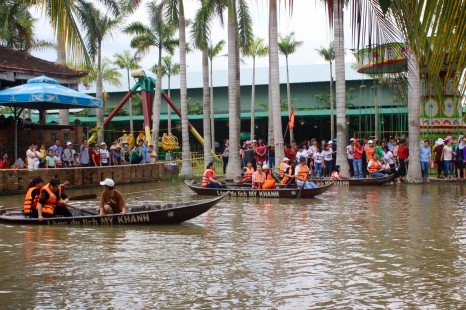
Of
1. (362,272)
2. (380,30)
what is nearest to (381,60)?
(380,30)

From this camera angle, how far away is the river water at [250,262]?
8922mm

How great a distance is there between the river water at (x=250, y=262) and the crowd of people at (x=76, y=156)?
9.17m

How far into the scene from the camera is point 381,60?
19.1 ft

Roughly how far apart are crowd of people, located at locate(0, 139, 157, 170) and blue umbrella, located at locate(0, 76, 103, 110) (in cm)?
160

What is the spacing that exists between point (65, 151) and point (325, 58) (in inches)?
1213

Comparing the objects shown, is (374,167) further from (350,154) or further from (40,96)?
(40,96)

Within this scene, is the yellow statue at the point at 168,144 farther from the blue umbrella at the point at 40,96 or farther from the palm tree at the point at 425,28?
the palm tree at the point at 425,28

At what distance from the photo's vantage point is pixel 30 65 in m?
29.3

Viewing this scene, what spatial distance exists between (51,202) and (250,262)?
600cm

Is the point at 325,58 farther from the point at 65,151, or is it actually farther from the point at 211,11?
the point at 65,151

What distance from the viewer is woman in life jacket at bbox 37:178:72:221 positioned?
1510cm

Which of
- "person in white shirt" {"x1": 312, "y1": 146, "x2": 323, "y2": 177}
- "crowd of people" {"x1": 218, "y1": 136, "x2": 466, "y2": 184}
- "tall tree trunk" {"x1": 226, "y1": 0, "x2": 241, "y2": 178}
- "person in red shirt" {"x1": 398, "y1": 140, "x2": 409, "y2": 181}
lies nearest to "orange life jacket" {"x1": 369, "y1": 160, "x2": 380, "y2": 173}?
"crowd of people" {"x1": 218, "y1": 136, "x2": 466, "y2": 184}

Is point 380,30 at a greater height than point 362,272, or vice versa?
point 380,30

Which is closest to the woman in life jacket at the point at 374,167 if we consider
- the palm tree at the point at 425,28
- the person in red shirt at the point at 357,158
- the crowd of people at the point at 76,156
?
the person in red shirt at the point at 357,158
